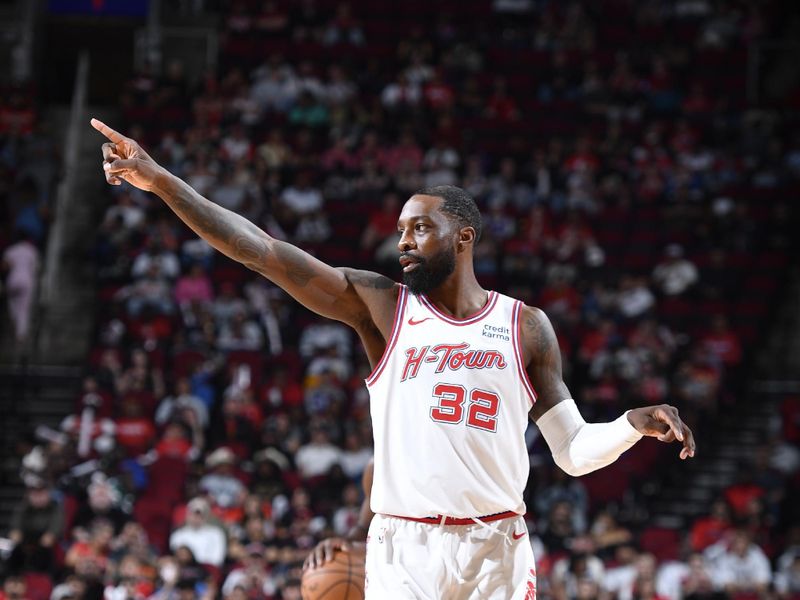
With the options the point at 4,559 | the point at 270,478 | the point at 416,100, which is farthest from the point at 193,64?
the point at 4,559

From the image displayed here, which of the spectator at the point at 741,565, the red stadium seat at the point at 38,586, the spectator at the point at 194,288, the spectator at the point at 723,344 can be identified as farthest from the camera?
the spectator at the point at 723,344

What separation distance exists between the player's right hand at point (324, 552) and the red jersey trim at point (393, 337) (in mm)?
1443

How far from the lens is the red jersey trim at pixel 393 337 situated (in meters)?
5.05

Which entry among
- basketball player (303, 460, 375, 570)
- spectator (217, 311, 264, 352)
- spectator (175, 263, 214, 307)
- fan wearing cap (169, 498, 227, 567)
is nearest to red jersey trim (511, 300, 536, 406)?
basketball player (303, 460, 375, 570)

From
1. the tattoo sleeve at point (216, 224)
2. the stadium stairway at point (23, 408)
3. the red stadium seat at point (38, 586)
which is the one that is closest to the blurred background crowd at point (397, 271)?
the red stadium seat at point (38, 586)

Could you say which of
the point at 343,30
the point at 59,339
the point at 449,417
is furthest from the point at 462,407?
the point at 343,30

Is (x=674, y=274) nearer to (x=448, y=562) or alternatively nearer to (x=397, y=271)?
(x=397, y=271)

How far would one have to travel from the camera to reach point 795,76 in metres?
20.9

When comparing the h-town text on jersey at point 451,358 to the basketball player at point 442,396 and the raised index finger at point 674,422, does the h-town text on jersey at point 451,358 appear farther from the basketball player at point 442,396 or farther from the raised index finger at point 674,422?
the raised index finger at point 674,422

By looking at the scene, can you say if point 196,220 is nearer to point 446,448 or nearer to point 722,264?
point 446,448

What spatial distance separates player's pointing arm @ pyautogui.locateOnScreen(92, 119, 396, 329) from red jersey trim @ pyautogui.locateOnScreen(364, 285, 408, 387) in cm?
4

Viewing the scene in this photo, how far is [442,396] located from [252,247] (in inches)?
40.0

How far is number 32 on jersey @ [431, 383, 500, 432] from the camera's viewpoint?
16.0 feet

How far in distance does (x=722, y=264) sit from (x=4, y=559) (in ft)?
34.0
